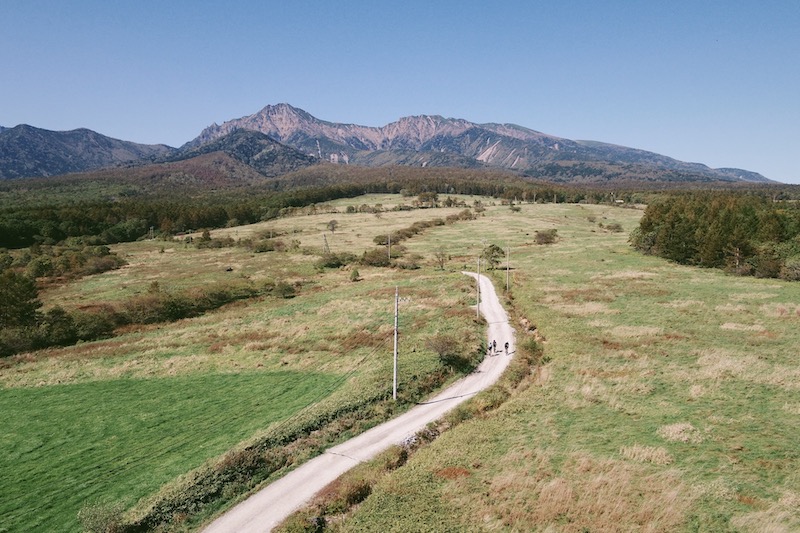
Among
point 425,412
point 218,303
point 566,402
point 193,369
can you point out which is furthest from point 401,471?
point 218,303

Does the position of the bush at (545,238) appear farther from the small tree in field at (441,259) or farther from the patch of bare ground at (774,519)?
the patch of bare ground at (774,519)

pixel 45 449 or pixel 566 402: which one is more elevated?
pixel 566 402

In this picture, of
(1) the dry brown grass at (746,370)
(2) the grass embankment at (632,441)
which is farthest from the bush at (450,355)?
(1) the dry brown grass at (746,370)

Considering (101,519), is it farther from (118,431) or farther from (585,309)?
(585,309)

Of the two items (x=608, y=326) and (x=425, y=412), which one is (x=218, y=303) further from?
(x=608, y=326)

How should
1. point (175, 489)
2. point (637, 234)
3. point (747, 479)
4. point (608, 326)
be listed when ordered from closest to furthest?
point (747, 479) < point (175, 489) < point (608, 326) < point (637, 234)

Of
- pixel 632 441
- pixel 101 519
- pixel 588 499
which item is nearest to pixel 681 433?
pixel 632 441
